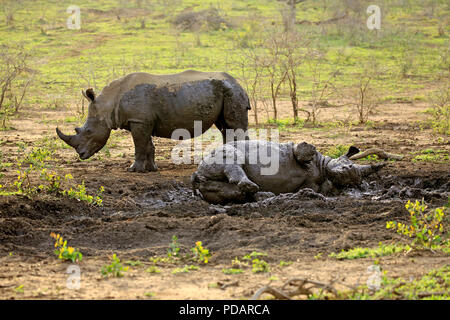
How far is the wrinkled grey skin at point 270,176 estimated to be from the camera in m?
8.06

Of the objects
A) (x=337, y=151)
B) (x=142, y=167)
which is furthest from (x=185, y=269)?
(x=337, y=151)

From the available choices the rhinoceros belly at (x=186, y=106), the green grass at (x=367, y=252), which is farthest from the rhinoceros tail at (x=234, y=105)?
the green grass at (x=367, y=252)

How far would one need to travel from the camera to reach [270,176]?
8.40 m

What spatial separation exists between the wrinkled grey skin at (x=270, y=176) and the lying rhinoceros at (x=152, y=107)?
2.35 m

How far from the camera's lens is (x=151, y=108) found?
10.5 meters

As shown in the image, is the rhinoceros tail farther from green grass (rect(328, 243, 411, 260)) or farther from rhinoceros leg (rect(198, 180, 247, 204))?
green grass (rect(328, 243, 411, 260))

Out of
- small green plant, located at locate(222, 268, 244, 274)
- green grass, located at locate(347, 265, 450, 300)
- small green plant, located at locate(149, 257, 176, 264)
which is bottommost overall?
small green plant, located at locate(149, 257, 176, 264)

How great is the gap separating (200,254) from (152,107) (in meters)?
5.18

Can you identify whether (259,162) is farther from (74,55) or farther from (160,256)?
(74,55)

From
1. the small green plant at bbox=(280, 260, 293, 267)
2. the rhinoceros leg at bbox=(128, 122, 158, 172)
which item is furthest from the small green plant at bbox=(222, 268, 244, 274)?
the rhinoceros leg at bbox=(128, 122, 158, 172)

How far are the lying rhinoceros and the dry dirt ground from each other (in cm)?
54

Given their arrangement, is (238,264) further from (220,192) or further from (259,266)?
(220,192)

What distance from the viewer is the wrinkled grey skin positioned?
8.06m
